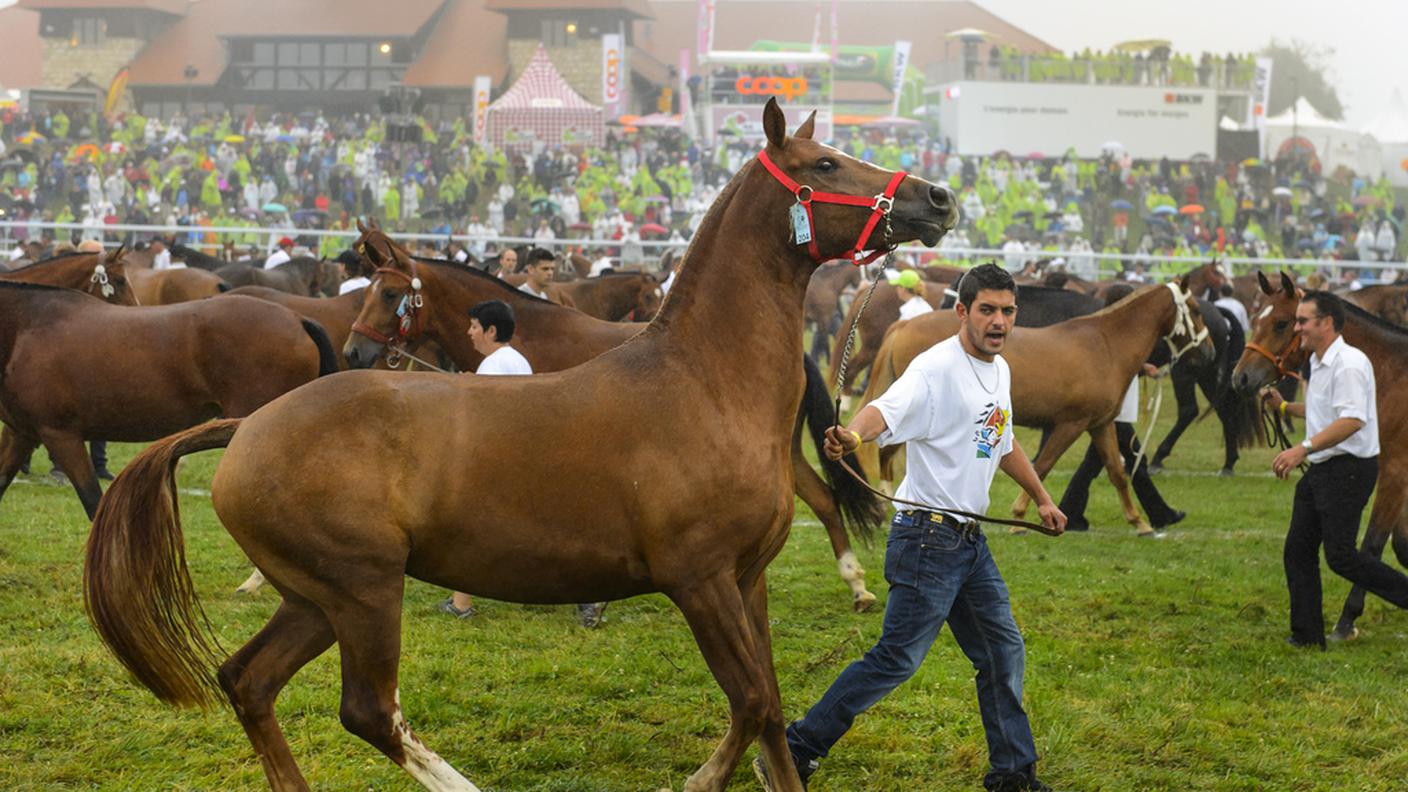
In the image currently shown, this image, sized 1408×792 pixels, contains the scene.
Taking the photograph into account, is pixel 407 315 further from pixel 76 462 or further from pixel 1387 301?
pixel 1387 301

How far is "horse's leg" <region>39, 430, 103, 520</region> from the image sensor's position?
8.05 meters

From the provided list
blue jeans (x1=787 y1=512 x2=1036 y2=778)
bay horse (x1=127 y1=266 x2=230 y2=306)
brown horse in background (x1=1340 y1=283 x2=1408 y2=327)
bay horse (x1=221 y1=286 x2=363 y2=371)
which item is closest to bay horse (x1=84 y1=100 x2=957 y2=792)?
blue jeans (x1=787 y1=512 x2=1036 y2=778)

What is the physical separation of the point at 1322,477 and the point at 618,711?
12.1 ft

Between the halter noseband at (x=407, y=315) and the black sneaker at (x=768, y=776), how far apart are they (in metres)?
4.17

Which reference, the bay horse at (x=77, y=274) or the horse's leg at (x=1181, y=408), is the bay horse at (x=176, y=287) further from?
the horse's leg at (x=1181, y=408)

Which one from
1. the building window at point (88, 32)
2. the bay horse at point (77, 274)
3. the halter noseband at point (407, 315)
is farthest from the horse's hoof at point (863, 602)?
the building window at point (88, 32)

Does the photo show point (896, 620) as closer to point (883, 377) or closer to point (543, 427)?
point (543, 427)

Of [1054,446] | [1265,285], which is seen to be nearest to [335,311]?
[1054,446]

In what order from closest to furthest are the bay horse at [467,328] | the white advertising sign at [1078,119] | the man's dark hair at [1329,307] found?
the man's dark hair at [1329,307] → the bay horse at [467,328] → the white advertising sign at [1078,119]

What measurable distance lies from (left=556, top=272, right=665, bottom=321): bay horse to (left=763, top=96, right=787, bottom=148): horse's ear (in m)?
8.98

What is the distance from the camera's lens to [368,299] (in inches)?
330

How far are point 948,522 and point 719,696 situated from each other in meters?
1.87

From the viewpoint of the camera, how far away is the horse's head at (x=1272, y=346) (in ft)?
26.6

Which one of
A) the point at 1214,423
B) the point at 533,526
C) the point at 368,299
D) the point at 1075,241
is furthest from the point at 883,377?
the point at 1075,241
